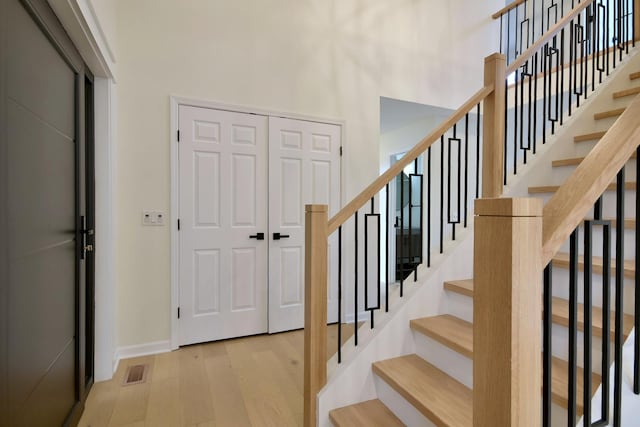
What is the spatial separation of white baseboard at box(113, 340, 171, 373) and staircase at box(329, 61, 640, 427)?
1.72 meters

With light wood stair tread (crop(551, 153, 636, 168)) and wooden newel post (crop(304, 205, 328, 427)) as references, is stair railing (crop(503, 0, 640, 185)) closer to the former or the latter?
light wood stair tread (crop(551, 153, 636, 168))

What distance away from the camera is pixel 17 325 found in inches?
45.9

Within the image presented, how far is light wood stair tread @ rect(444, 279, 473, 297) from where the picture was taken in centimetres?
187

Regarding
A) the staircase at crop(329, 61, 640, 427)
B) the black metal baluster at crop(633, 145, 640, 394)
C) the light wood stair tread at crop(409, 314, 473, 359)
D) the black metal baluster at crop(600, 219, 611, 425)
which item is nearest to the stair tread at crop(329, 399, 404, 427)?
the staircase at crop(329, 61, 640, 427)

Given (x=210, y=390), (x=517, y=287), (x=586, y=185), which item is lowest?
(x=210, y=390)

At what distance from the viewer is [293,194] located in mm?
3193

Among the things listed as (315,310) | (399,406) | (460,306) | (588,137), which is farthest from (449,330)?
(588,137)

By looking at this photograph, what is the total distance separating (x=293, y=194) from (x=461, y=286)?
1.78 meters

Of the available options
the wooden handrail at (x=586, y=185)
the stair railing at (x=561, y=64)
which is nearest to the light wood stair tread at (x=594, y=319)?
the wooden handrail at (x=586, y=185)

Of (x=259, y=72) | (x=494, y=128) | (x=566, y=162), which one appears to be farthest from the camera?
(x=259, y=72)

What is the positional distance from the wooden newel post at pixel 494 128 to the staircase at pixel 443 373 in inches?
22.3

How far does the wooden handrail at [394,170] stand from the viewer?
69.2 inches

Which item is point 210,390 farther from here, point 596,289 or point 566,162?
point 566,162

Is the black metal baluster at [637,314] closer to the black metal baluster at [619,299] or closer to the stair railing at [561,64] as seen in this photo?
the black metal baluster at [619,299]
